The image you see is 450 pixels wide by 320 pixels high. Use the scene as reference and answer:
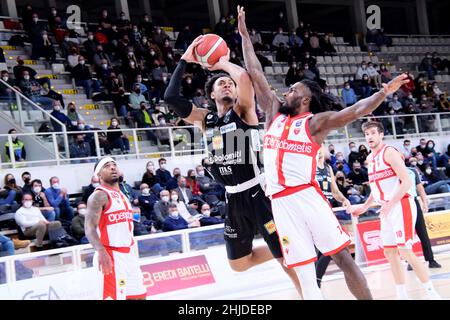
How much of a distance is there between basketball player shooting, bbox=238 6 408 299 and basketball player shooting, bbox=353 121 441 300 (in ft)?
6.95

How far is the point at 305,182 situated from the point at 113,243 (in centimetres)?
223

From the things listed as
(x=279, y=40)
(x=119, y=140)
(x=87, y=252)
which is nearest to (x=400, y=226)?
(x=87, y=252)

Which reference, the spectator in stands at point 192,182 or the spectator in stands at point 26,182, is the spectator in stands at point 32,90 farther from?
the spectator in stands at point 192,182

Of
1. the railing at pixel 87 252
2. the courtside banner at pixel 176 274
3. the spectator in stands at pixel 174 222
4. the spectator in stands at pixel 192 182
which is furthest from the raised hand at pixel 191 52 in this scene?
the spectator in stands at pixel 192 182

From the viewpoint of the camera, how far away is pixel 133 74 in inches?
760

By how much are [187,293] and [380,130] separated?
3823 millimetres

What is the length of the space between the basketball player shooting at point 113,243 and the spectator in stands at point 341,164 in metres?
11.0

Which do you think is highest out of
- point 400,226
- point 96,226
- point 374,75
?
point 374,75

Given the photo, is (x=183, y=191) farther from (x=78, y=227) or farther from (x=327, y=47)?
(x=327, y=47)

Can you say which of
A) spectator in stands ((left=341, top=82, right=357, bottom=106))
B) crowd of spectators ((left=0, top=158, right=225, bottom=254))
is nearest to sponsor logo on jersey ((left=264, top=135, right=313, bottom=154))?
crowd of spectators ((left=0, top=158, right=225, bottom=254))

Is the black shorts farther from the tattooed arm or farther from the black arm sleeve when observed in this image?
the tattooed arm

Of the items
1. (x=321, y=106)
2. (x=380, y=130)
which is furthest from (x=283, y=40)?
(x=321, y=106)

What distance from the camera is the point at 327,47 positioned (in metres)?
26.7
